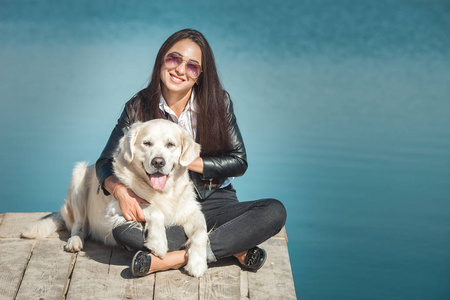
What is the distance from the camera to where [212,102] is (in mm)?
2893

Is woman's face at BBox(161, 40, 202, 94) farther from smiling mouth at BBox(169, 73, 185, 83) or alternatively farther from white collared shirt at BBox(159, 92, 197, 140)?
white collared shirt at BBox(159, 92, 197, 140)

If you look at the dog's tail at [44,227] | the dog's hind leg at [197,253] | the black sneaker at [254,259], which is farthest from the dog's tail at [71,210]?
the black sneaker at [254,259]

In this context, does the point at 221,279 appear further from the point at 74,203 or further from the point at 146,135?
the point at 74,203

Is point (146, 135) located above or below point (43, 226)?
above

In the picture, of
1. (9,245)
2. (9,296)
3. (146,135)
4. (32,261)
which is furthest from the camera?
(9,245)

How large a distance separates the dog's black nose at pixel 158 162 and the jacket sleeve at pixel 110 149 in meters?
0.35

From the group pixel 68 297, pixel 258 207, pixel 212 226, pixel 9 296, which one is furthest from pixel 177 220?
pixel 9 296

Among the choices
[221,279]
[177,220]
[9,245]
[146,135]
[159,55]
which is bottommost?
[9,245]

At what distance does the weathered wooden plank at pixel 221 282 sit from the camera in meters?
2.32

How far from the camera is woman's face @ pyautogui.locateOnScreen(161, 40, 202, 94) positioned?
280 cm

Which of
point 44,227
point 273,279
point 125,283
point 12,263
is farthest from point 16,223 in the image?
point 273,279

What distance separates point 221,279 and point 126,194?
67cm

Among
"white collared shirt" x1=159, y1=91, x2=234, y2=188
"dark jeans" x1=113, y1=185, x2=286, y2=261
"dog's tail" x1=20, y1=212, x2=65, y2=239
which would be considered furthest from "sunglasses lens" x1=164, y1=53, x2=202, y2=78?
"dog's tail" x1=20, y1=212, x2=65, y2=239

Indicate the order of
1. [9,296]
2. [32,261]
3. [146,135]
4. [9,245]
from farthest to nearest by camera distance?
[9,245] < [32,261] < [146,135] < [9,296]
